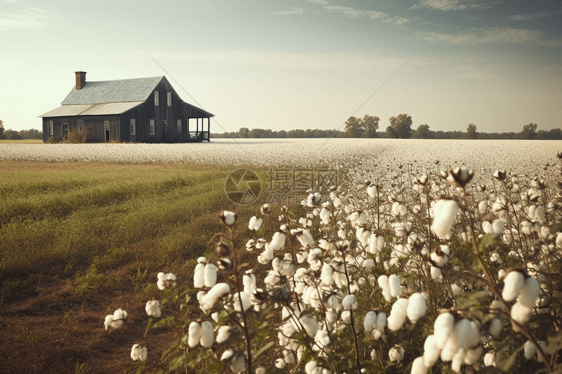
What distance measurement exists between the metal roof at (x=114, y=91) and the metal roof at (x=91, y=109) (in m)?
1.01

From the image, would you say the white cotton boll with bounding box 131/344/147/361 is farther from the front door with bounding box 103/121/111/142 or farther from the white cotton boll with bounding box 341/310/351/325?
the front door with bounding box 103/121/111/142

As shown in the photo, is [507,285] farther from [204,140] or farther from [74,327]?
[204,140]

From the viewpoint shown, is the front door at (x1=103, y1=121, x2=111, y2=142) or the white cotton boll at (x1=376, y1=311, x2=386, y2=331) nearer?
the white cotton boll at (x1=376, y1=311, x2=386, y2=331)

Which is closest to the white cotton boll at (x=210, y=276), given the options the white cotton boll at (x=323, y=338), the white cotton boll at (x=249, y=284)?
the white cotton boll at (x=249, y=284)

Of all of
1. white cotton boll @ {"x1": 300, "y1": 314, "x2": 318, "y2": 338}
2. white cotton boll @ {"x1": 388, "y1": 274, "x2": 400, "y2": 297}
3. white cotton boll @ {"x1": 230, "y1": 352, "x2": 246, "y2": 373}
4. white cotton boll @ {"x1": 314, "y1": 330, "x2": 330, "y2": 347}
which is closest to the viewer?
white cotton boll @ {"x1": 230, "y1": 352, "x2": 246, "y2": 373}

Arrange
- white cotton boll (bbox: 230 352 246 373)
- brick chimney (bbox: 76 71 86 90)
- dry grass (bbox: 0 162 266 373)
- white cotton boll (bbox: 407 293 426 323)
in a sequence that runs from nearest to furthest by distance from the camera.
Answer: white cotton boll (bbox: 407 293 426 323) → white cotton boll (bbox: 230 352 246 373) → dry grass (bbox: 0 162 266 373) → brick chimney (bbox: 76 71 86 90)

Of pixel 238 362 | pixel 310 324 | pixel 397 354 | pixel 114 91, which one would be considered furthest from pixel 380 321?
pixel 114 91

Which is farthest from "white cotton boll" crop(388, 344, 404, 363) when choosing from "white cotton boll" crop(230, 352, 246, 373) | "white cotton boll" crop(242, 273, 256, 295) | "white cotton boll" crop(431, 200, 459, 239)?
"white cotton boll" crop(431, 200, 459, 239)

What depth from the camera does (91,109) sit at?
4259 centimetres

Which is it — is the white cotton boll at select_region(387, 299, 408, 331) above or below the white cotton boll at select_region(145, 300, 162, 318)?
above

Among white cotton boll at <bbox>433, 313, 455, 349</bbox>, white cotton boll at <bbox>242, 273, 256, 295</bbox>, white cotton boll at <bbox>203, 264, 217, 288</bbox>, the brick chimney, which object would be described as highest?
the brick chimney

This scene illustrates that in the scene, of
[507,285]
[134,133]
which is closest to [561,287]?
[507,285]

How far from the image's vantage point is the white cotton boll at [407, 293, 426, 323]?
5.82 ft

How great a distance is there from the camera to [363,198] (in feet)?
26.4
